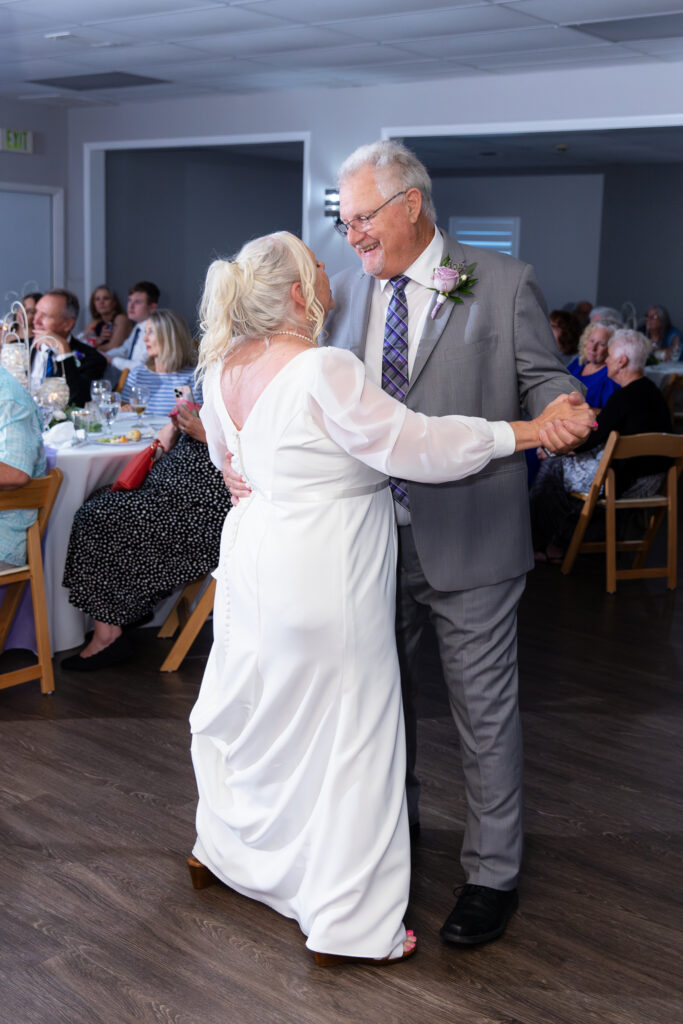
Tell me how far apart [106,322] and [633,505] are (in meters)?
5.77

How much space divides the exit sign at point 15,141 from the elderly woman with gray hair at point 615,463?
664 cm

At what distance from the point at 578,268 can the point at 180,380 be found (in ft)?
37.3

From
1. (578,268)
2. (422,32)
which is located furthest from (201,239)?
(422,32)

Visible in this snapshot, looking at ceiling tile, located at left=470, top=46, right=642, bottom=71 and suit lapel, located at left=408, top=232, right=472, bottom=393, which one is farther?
ceiling tile, located at left=470, top=46, right=642, bottom=71

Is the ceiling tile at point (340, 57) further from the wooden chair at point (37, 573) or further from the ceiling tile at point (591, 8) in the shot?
the wooden chair at point (37, 573)

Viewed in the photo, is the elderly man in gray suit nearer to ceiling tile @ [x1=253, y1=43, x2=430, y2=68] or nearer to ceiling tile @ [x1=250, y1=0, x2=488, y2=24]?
ceiling tile @ [x1=250, y1=0, x2=488, y2=24]

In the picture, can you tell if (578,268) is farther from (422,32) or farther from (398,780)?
(398,780)

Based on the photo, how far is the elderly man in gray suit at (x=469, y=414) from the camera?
2.37 meters

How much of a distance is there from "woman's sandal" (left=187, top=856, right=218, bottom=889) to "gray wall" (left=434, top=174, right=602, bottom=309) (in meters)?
13.8

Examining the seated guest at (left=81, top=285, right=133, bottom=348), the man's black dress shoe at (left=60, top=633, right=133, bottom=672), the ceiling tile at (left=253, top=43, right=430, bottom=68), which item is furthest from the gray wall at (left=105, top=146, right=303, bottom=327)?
the man's black dress shoe at (left=60, top=633, right=133, bottom=672)

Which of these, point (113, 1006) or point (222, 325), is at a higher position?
point (222, 325)

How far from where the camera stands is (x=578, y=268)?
51.6ft

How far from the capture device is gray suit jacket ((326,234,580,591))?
2373 millimetres

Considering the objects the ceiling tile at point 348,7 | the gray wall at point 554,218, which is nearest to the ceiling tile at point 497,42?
the ceiling tile at point 348,7
